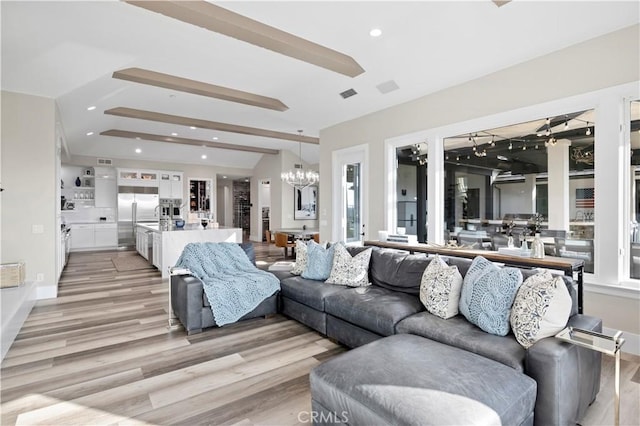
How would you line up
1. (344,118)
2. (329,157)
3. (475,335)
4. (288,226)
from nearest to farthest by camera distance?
1. (475,335)
2. (344,118)
3. (329,157)
4. (288,226)

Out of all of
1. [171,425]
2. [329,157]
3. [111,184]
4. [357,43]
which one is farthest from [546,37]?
[111,184]

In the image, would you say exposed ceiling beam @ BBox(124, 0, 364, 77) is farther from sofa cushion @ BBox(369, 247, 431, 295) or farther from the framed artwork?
the framed artwork

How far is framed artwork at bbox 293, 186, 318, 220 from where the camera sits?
444 inches

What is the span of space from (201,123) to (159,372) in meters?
6.04

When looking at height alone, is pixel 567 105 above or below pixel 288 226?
above

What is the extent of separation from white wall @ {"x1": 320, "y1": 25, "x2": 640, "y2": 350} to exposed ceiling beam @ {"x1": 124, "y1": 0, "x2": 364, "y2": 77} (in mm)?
1245

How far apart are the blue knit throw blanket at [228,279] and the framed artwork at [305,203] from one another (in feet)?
22.7

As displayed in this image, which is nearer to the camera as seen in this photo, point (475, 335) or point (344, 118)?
point (475, 335)

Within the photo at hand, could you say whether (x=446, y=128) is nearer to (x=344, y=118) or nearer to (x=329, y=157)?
(x=344, y=118)

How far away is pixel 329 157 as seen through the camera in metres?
6.70

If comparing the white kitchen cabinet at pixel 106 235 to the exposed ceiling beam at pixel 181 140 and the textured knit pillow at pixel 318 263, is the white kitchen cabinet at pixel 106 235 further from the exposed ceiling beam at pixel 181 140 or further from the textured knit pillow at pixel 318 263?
the textured knit pillow at pixel 318 263

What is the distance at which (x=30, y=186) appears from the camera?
184 inches

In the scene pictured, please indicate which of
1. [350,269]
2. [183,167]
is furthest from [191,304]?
[183,167]

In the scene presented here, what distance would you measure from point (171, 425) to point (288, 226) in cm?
917
